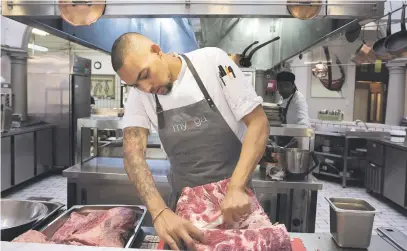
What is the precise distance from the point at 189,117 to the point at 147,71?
287 millimetres

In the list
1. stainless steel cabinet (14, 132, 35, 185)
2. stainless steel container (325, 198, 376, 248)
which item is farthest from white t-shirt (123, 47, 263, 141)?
stainless steel cabinet (14, 132, 35, 185)

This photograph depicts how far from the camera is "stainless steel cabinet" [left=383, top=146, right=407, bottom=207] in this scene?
4.81 metres

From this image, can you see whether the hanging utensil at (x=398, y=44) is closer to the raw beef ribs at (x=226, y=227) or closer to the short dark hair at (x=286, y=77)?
the short dark hair at (x=286, y=77)

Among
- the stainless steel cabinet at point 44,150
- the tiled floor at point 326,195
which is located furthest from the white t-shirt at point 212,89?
the stainless steel cabinet at point 44,150

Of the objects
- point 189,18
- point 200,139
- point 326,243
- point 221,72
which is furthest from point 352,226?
point 189,18

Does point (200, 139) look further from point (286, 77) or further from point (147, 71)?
point (286, 77)

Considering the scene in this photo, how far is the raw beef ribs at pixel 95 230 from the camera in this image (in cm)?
142

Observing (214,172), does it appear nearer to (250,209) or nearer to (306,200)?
(250,209)

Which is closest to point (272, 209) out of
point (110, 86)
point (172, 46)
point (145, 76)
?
point (145, 76)

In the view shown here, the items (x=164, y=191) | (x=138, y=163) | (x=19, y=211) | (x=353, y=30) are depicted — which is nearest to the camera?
(x=138, y=163)

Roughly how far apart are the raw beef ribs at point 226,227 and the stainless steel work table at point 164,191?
1165mm

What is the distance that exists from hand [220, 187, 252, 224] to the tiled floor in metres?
3.24

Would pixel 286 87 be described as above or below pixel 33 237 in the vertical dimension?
above

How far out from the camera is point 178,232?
112cm
